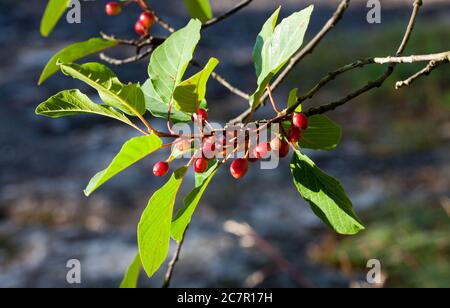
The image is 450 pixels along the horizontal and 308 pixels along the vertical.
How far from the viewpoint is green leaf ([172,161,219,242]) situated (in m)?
0.72

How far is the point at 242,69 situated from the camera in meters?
6.13

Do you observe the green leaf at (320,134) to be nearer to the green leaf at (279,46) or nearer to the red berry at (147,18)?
the green leaf at (279,46)

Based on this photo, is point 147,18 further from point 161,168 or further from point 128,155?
point 128,155

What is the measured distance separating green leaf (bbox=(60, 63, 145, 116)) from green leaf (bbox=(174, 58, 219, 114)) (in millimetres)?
42

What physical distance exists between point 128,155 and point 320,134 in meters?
0.29

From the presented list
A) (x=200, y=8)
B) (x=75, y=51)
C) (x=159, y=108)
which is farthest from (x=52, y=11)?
(x=159, y=108)

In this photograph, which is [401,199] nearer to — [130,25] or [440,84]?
[440,84]

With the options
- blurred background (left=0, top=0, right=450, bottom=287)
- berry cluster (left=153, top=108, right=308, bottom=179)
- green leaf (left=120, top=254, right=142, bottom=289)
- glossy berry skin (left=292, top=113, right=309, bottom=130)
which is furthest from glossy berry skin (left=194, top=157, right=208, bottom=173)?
blurred background (left=0, top=0, right=450, bottom=287)

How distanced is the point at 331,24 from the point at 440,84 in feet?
14.2

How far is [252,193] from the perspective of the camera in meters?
3.78

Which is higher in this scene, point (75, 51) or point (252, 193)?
point (252, 193)

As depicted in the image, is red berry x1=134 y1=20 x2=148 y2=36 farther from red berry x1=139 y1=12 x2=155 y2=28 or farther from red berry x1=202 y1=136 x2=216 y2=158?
red berry x1=202 y1=136 x2=216 y2=158

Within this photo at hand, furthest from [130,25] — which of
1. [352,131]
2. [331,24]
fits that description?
[331,24]

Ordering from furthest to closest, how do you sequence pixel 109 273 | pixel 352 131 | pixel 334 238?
pixel 352 131
pixel 334 238
pixel 109 273
